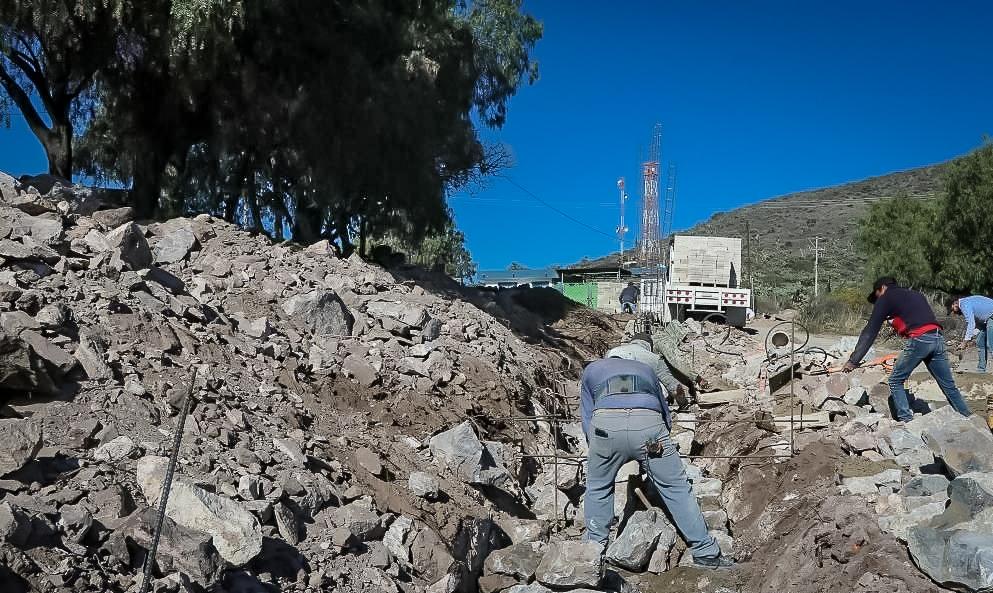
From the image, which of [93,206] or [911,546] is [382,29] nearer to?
[93,206]

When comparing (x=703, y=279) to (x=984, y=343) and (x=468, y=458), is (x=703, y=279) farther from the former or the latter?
(x=468, y=458)

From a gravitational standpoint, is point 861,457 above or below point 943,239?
below

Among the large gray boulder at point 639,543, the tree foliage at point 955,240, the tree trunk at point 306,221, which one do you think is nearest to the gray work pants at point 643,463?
the large gray boulder at point 639,543

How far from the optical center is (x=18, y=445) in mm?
4059

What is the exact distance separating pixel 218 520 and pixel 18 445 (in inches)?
42.7

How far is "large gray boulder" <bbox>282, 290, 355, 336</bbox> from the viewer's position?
8625 millimetres

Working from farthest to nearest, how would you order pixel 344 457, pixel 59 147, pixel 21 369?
pixel 59 147 < pixel 344 457 < pixel 21 369

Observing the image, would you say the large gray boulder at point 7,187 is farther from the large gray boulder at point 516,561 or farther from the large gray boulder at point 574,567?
the large gray boulder at point 574,567

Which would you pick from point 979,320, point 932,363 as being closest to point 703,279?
point 979,320

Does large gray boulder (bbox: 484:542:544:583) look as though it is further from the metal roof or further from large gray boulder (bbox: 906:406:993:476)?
the metal roof

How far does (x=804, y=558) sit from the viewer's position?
4773 millimetres

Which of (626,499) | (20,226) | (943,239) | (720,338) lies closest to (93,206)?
(20,226)

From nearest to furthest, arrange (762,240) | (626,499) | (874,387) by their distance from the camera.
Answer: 1. (626,499)
2. (874,387)
3. (762,240)

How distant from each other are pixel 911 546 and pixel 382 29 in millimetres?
12618
